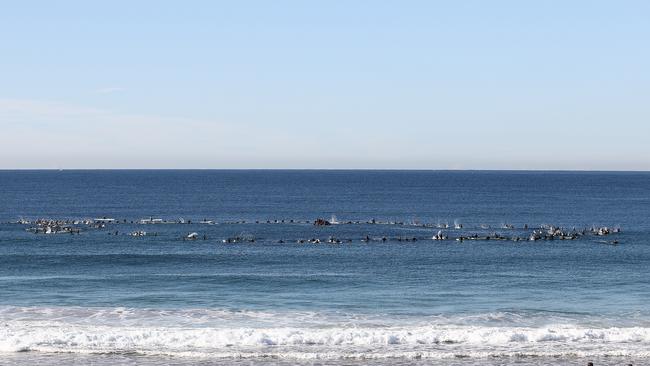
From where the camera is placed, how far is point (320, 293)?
57.4 m

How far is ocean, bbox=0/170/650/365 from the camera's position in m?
40.5

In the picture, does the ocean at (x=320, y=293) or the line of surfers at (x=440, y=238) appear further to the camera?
the line of surfers at (x=440, y=238)

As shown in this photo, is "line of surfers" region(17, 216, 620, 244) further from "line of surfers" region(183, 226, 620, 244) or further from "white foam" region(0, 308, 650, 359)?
"white foam" region(0, 308, 650, 359)

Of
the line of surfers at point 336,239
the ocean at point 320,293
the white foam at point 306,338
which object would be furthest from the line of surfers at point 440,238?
the white foam at point 306,338

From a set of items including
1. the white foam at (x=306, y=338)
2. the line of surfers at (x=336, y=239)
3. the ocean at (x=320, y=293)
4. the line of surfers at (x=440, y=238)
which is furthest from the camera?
the line of surfers at (x=336, y=239)

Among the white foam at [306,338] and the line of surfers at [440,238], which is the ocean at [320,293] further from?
the line of surfers at [440,238]

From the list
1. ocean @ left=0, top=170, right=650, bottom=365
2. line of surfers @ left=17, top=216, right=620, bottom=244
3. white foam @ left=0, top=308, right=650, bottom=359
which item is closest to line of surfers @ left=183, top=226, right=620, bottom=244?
line of surfers @ left=17, top=216, right=620, bottom=244

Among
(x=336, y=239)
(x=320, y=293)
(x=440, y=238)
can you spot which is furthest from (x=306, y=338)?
(x=440, y=238)

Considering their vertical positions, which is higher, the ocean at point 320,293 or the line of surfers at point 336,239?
the line of surfers at point 336,239

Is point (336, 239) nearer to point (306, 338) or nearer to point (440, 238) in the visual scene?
point (440, 238)

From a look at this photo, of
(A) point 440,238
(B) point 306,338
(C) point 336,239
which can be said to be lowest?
(B) point 306,338

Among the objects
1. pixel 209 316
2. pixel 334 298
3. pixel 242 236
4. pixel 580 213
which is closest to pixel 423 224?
pixel 242 236

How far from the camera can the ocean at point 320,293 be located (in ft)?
133

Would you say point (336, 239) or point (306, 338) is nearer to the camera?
point (306, 338)
